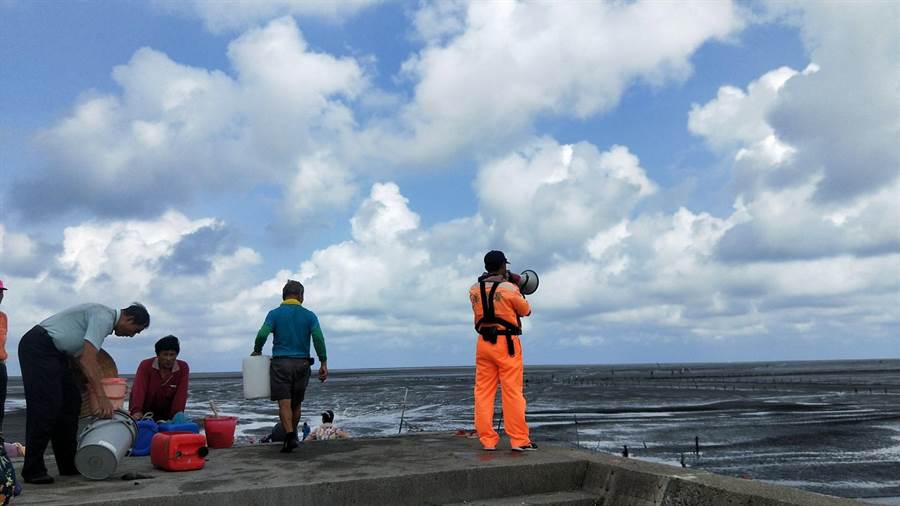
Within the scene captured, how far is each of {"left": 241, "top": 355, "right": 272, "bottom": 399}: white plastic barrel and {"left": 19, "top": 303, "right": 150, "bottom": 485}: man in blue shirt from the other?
1492mm

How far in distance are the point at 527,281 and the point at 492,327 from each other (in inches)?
29.1

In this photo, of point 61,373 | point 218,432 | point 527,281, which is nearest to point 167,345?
point 218,432

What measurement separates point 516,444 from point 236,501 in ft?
8.96

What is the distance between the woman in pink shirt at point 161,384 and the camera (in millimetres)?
7262

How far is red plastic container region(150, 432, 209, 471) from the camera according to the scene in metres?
5.59

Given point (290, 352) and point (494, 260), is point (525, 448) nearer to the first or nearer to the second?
point (494, 260)

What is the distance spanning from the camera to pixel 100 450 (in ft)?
17.3

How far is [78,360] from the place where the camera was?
5.43 metres

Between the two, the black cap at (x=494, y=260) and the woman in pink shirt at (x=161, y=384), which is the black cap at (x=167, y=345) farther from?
the black cap at (x=494, y=260)

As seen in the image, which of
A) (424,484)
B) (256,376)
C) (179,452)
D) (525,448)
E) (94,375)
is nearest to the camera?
(424,484)

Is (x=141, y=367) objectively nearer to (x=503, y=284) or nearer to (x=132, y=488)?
(x=132, y=488)

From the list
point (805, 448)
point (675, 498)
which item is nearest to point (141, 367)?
point (675, 498)

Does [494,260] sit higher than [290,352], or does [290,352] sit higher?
[494,260]

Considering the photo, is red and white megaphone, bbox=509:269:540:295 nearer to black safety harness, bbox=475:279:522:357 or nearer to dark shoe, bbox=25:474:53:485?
black safety harness, bbox=475:279:522:357
